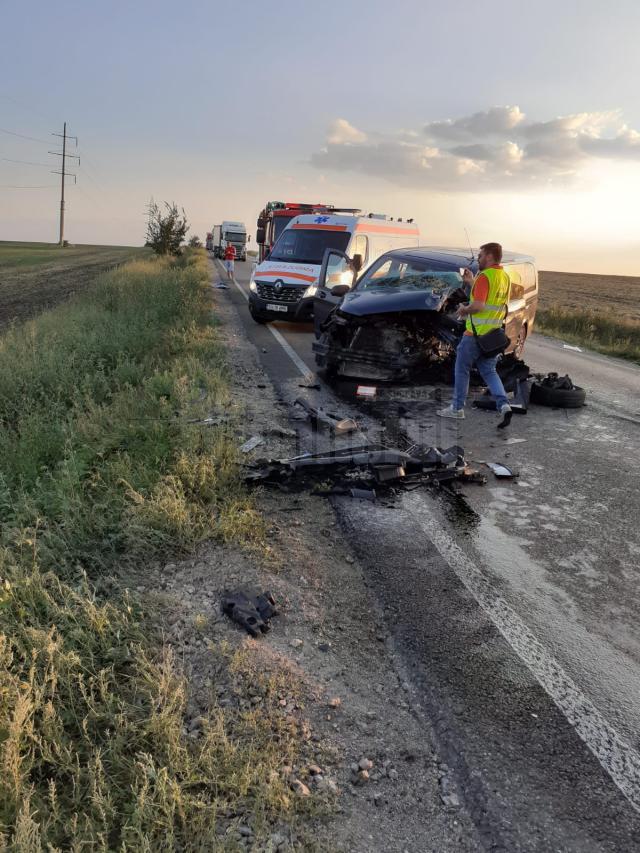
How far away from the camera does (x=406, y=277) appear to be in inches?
339

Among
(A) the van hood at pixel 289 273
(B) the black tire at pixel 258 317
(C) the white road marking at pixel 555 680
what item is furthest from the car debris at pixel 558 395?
(B) the black tire at pixel 258 317

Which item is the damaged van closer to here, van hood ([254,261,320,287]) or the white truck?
van hood ([254,261,320,287])

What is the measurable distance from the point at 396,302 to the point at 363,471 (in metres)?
3.45

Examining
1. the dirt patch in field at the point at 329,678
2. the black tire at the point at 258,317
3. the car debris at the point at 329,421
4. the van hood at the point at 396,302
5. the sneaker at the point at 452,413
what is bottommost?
the dirt patch in field at the point at 329,678

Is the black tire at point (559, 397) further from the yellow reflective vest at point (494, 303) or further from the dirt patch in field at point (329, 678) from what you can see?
the dirt patch in field at point (329, 678)

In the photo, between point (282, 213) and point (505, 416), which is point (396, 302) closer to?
point (505, 416)

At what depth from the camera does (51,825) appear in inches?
74.4

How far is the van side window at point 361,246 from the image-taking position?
13.8 m

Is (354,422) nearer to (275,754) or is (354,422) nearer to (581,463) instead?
(581,463)

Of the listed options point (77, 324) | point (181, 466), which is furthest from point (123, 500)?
point (77, 324)

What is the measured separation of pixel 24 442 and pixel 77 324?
7.15m

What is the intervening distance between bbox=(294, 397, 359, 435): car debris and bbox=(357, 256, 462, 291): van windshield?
2597mm

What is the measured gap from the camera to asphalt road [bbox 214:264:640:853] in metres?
2.15

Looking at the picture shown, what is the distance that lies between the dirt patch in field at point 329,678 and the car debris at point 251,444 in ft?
3.72
